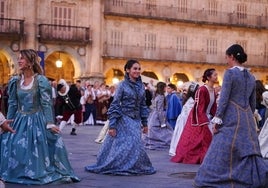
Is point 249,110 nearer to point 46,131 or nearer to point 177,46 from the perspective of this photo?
point 46,131

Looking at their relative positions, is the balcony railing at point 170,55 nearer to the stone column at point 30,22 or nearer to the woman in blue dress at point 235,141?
the stone column at point 30,22

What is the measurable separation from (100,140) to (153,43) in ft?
79.2

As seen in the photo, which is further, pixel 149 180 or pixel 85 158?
pixel 85 158

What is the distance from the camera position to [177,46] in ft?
132

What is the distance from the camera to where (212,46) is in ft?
136

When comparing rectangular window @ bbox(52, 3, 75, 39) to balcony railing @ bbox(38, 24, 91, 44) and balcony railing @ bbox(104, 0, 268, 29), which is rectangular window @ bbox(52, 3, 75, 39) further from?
balcony railing @ bbox(104, 0, 268, 29)

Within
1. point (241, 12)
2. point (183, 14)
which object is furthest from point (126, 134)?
point (241, 12)

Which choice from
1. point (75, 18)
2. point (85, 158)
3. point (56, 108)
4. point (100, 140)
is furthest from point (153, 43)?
point (85, 158)

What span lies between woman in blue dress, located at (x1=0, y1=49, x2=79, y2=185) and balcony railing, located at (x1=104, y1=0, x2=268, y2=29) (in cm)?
2919

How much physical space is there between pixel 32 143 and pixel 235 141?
2657 mm

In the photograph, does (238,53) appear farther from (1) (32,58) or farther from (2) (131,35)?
(2) (131,35)

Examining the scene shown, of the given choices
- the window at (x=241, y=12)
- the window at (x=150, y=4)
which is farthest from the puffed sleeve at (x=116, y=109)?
the window at (x=241, y=12)

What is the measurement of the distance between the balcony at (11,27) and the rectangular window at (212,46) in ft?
44.8

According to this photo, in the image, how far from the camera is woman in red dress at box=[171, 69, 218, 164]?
35.8 ft
